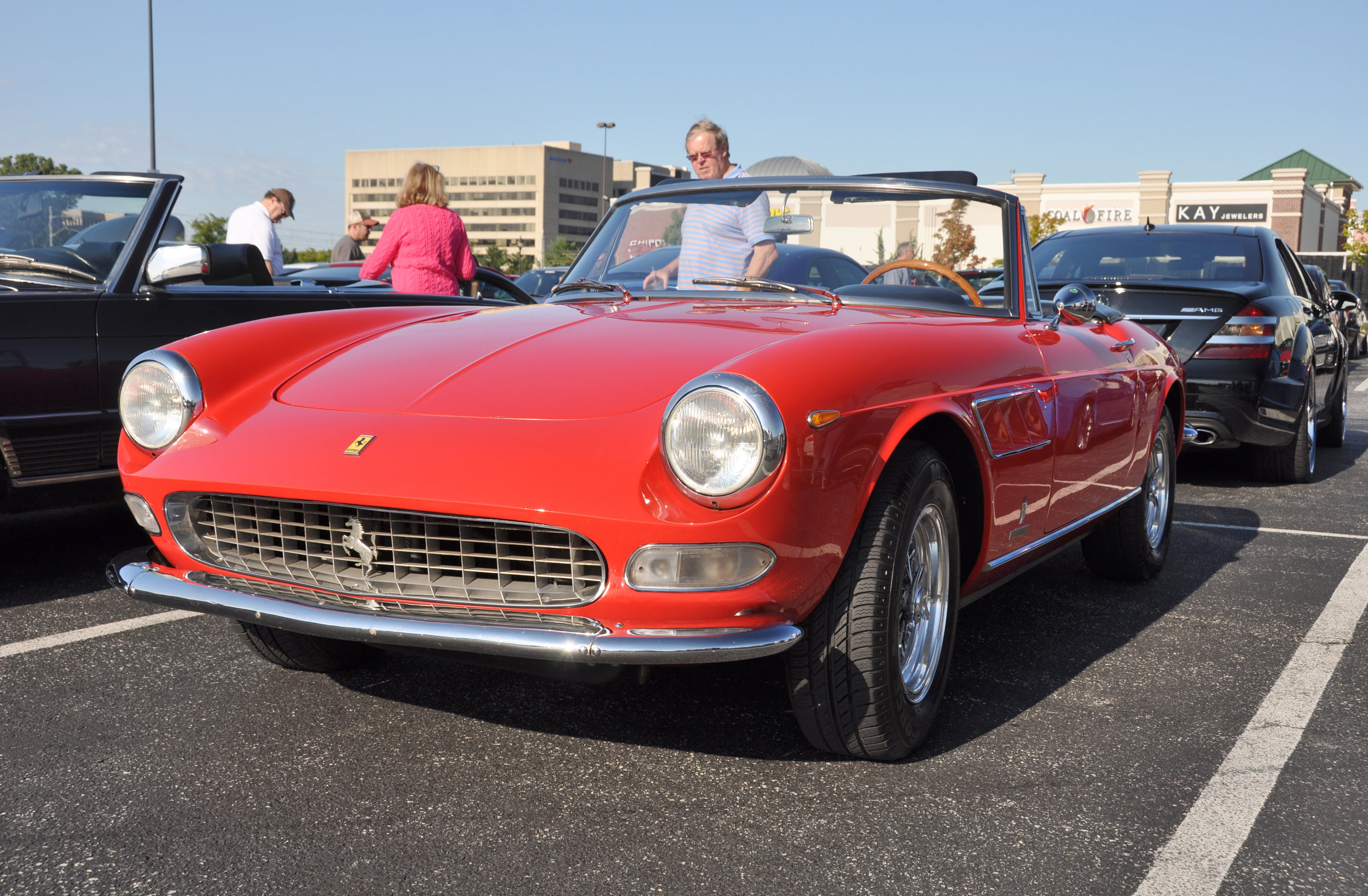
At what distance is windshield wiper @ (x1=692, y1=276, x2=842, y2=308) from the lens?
3471 millimetres

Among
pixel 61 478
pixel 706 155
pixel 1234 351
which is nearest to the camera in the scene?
pixel 61 478

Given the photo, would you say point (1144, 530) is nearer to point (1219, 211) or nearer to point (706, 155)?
point (706, 155)

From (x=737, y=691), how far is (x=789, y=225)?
4.90ft

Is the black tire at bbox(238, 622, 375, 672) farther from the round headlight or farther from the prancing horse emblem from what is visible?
the round headlight

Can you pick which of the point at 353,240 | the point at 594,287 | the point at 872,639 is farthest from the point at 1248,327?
the point at 353,240

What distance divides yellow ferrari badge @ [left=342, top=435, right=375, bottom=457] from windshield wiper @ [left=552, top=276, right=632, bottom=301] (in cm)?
127

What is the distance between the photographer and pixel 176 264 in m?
4.49

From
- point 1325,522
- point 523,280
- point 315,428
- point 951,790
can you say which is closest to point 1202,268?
point 1325,522

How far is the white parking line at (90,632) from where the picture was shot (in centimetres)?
353

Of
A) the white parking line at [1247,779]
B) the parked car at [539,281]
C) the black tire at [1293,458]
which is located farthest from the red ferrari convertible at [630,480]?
the parked car at [539,281]

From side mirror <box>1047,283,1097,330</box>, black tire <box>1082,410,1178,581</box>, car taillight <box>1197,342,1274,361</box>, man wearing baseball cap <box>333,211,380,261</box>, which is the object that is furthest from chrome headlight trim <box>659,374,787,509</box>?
man wearing baseball cap <box>333,211,380,261</box>

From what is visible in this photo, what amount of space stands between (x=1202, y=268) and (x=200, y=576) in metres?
6.19

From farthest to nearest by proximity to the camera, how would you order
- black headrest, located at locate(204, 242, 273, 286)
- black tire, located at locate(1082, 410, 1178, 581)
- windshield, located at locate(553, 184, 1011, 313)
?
black headrest, located at locate(204, 242, 273, 286) < black tire, located at locate(1082, 410, 1178, 581) < windshield, located at locate(553, 184, 1011, 313)

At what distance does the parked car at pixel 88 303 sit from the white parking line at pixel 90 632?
2.02 feet
